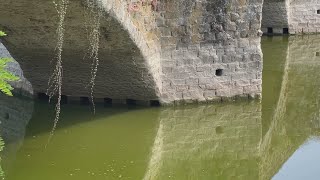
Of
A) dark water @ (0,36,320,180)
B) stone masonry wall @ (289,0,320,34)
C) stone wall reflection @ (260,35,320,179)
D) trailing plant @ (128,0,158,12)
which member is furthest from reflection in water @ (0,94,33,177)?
stone masonry wall @ (289,0,320,34)

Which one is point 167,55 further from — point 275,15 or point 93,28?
point 275,15

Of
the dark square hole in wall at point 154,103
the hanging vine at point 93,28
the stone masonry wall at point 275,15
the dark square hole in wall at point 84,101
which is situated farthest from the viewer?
the stone masonry wall at point 275,15

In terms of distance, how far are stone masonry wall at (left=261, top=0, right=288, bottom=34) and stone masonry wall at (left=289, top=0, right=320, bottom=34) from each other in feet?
0.70

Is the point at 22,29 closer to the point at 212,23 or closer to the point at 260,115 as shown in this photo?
the point at 212,23

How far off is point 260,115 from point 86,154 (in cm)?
265

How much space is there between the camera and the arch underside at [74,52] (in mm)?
6715

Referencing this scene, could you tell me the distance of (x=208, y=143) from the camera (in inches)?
289

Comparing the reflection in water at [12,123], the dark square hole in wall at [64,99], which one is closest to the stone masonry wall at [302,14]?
the dark square hole in wall at [64,99]

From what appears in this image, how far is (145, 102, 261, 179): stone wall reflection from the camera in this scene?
6.54 metres

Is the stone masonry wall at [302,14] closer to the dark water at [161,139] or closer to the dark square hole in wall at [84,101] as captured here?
the dark water at [161,139]

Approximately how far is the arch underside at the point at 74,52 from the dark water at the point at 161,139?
0.30 m

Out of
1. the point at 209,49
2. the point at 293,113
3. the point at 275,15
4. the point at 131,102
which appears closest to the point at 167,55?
the point at 209,49

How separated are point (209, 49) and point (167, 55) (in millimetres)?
585

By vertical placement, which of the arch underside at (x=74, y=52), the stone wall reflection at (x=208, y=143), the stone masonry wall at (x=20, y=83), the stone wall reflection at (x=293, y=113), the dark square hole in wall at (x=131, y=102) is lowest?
the stone wall reflection at (x=293, y=113)
